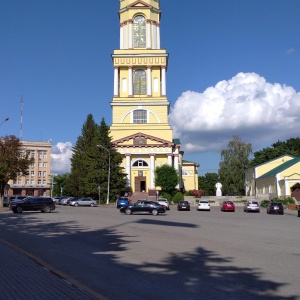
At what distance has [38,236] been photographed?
57.3ft

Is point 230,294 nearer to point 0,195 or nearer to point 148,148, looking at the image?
point 0,195

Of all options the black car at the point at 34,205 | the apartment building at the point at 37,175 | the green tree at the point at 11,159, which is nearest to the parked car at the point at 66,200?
the green tree at the point at 11,159

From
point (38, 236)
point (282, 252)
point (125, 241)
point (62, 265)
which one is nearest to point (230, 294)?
point (62, 265)

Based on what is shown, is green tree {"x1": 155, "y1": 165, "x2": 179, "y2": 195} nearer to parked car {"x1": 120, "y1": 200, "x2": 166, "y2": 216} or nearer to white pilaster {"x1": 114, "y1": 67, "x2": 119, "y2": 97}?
white pilaster {"x1": 114, "y1": 67, "x2": 119, "y2": 97}

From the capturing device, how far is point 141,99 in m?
73.5

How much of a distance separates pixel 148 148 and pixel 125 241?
53.6 metres

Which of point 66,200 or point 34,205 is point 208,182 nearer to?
point 66,200

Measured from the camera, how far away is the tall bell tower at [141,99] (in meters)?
69.4

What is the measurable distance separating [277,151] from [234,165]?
22.2 metres

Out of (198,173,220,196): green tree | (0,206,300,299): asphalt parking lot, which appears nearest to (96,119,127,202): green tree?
(0,206,300,299): asphalt parking lot

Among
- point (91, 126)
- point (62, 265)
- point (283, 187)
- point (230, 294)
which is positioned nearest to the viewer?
point (230, 294)

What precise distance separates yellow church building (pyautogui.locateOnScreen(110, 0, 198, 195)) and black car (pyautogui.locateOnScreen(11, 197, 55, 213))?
3054 cm

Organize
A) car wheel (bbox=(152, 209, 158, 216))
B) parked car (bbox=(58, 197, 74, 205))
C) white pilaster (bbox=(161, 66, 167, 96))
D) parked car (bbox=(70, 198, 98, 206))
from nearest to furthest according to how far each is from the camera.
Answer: car wheel (bbox=(152, 209, 158, 216)), parked car (bbox=(70, 198, 98, 206)), parked car (bbox=(58, 197, 74, 205)), white pilaster (bbox=(161, 66, 167, 96))

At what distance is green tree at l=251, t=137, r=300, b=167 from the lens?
100 m
